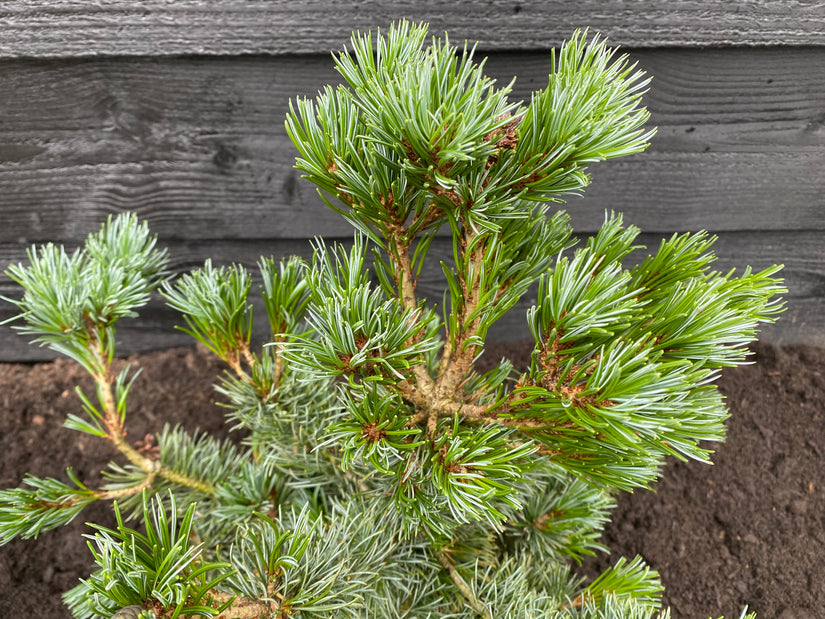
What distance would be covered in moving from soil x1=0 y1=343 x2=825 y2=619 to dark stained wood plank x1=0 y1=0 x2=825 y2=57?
2.07 ft

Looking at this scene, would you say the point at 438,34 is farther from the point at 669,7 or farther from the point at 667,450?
the point at 667,450

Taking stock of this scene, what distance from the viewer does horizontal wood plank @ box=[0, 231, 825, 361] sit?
1.15 metres

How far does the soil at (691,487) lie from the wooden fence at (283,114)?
0.64 ft

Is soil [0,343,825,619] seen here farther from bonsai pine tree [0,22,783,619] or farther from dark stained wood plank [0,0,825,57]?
dark stained wood plank [0,0,825,57]

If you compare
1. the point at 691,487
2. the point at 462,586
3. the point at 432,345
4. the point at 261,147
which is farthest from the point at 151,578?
the point at 691,487

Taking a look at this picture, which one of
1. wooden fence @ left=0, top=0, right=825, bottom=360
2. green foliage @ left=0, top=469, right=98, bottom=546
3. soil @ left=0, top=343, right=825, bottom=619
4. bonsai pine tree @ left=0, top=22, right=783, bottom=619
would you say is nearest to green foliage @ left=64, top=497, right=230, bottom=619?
bonsai pine tree @ left=0, top=22, right=783, bottom=619

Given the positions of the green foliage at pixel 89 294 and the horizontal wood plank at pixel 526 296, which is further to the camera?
the horizontal wood plank at pixel 526 296

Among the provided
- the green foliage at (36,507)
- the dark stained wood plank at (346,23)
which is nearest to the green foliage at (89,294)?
the green foliage at (36,507)

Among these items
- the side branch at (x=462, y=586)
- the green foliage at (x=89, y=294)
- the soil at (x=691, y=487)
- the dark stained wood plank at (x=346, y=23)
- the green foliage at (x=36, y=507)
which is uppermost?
the dark stained wood plank at (x=346, y=23)

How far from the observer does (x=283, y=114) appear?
100 centimetres

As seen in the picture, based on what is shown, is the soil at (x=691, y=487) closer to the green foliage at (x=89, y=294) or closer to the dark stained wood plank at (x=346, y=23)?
the green foliage at (x=89, y=294)

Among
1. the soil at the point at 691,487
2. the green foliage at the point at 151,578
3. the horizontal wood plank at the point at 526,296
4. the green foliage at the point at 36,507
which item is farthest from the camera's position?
the horizontal wood plank at the point at 526,296

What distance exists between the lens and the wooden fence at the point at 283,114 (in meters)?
0.90

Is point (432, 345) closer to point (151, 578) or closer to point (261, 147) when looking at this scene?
point (151, 578)
